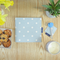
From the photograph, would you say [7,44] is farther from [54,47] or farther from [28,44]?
[54,47]

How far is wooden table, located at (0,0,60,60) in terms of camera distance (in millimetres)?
666

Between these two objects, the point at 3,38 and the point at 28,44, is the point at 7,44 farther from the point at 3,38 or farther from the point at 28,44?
the point at 28,44

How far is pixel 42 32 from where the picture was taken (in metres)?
0.68

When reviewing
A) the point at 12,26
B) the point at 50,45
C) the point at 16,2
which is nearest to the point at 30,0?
the point at 16,2

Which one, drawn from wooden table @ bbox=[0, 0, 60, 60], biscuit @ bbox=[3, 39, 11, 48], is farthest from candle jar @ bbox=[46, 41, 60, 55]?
biscuit @ bbox=[3, 39, 11, 48]

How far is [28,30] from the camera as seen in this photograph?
0.67 metres

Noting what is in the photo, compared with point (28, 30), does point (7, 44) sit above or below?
below

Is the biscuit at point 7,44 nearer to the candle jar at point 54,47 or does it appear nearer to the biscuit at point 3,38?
the biscuit at point 3,38

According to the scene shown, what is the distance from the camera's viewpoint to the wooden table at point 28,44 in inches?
26.2

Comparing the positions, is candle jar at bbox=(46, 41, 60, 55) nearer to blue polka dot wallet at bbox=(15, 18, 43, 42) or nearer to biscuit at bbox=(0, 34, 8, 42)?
blue polka dot wallet at bbox=(15, 18, 43, 42)

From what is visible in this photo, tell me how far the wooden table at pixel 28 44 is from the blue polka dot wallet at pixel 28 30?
A: 0.04m

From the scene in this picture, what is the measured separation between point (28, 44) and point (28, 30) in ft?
0.45

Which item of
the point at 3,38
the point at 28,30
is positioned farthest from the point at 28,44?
the point at 3,38

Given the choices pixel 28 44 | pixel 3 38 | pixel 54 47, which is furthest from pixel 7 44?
pixel 54 47
